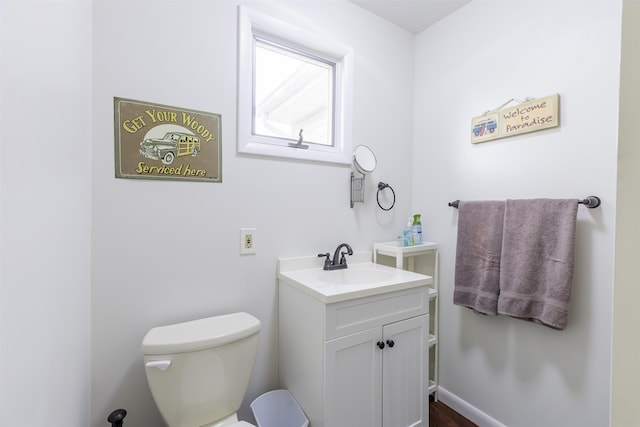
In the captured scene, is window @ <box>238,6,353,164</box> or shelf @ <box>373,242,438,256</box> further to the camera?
shelf @ <box>373,242,438,256</box>

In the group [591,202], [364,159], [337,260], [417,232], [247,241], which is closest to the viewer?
[591,202]

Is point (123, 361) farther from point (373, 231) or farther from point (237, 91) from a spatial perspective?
point (373, 231)

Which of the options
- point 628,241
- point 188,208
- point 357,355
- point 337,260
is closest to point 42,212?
point 188,208

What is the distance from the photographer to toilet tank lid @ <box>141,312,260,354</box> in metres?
1.00

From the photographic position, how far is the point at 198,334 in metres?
1.08

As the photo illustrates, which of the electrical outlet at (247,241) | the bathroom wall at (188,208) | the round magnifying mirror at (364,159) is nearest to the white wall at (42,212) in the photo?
the bathroom wall at (188,208)

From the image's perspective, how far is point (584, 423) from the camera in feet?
4.01

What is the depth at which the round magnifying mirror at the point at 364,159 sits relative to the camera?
1698mm

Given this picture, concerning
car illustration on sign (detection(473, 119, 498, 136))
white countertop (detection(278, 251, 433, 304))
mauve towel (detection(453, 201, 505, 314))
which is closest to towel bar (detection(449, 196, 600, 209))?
mauve towel (detection(453, 201, 505, 314))

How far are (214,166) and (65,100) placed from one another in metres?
0.60

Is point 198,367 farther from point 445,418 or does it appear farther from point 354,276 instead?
point 445,418

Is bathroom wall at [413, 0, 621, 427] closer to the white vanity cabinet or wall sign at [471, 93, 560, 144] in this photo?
wall sign at [471, 93, 560, 144]

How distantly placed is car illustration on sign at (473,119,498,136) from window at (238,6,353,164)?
0.74 meters

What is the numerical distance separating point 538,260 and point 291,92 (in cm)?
158
